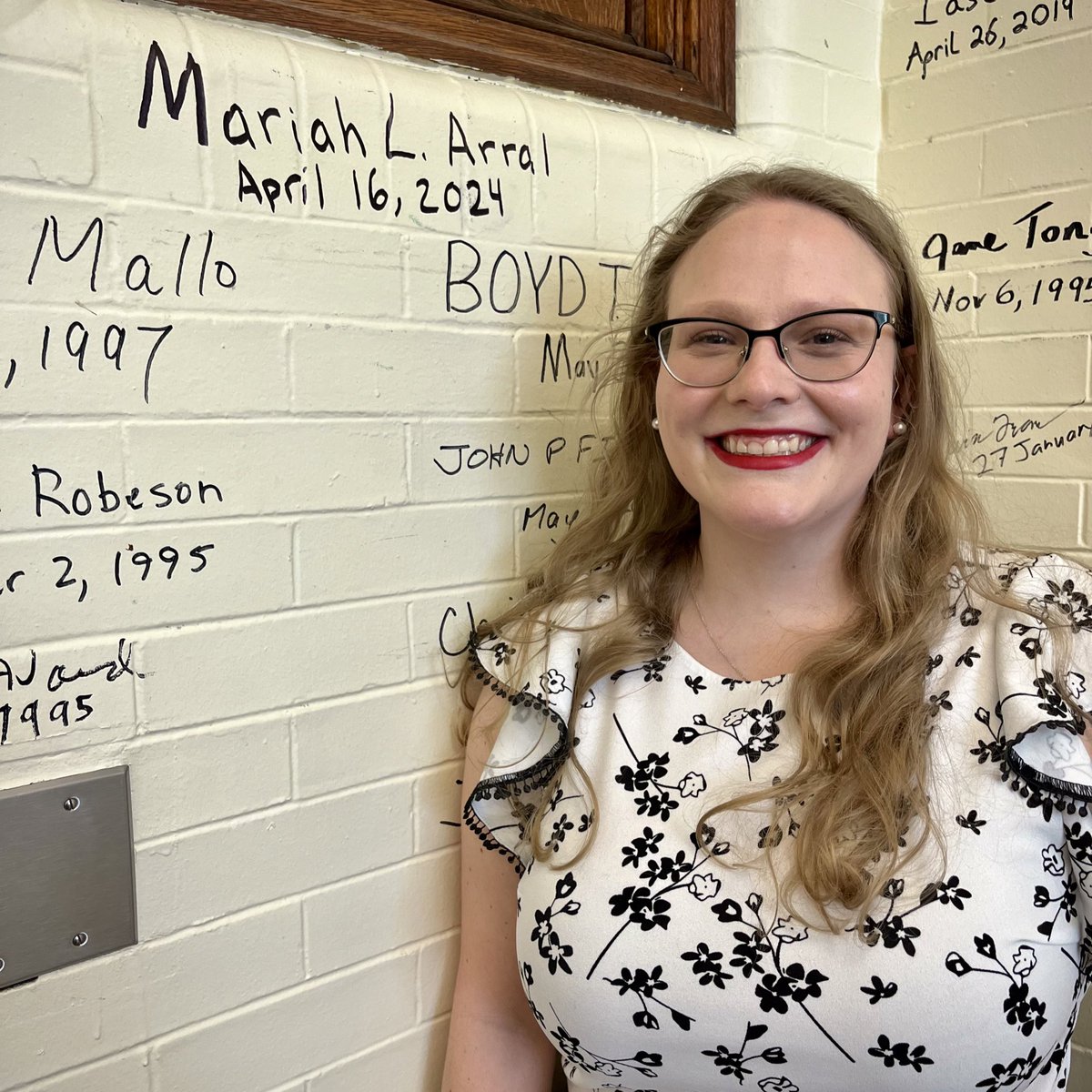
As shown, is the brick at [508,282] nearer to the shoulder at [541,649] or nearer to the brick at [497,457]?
the brick at [497,457]

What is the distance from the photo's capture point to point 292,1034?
3.64 feet

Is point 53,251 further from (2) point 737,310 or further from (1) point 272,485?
(2) point 737,310

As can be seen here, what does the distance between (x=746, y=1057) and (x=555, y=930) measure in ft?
0.71

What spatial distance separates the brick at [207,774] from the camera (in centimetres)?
98

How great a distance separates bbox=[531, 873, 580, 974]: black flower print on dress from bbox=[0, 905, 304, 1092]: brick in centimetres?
27

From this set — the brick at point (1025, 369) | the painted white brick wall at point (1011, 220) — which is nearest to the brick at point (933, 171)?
the painted white brick wall at point (1011, 220)

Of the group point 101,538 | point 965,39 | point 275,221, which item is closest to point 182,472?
point 101,538

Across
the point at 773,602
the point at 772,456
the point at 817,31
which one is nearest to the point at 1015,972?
the point at 773,602

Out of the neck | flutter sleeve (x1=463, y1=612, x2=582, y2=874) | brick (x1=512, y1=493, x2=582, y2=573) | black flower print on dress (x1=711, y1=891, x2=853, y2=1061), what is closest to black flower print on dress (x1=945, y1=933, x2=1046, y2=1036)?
black flower print on dress (x1=711, y1=891, x2=853, y2=1061)

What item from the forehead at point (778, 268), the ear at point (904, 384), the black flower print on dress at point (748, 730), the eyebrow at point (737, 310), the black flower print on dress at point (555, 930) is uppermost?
the forehead at point (778, 268)

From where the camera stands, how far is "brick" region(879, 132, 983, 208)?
4.94 ft

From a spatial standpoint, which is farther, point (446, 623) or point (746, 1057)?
point (446, 623)

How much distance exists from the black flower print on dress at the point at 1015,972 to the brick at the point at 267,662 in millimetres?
643

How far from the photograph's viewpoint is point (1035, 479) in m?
1.45
